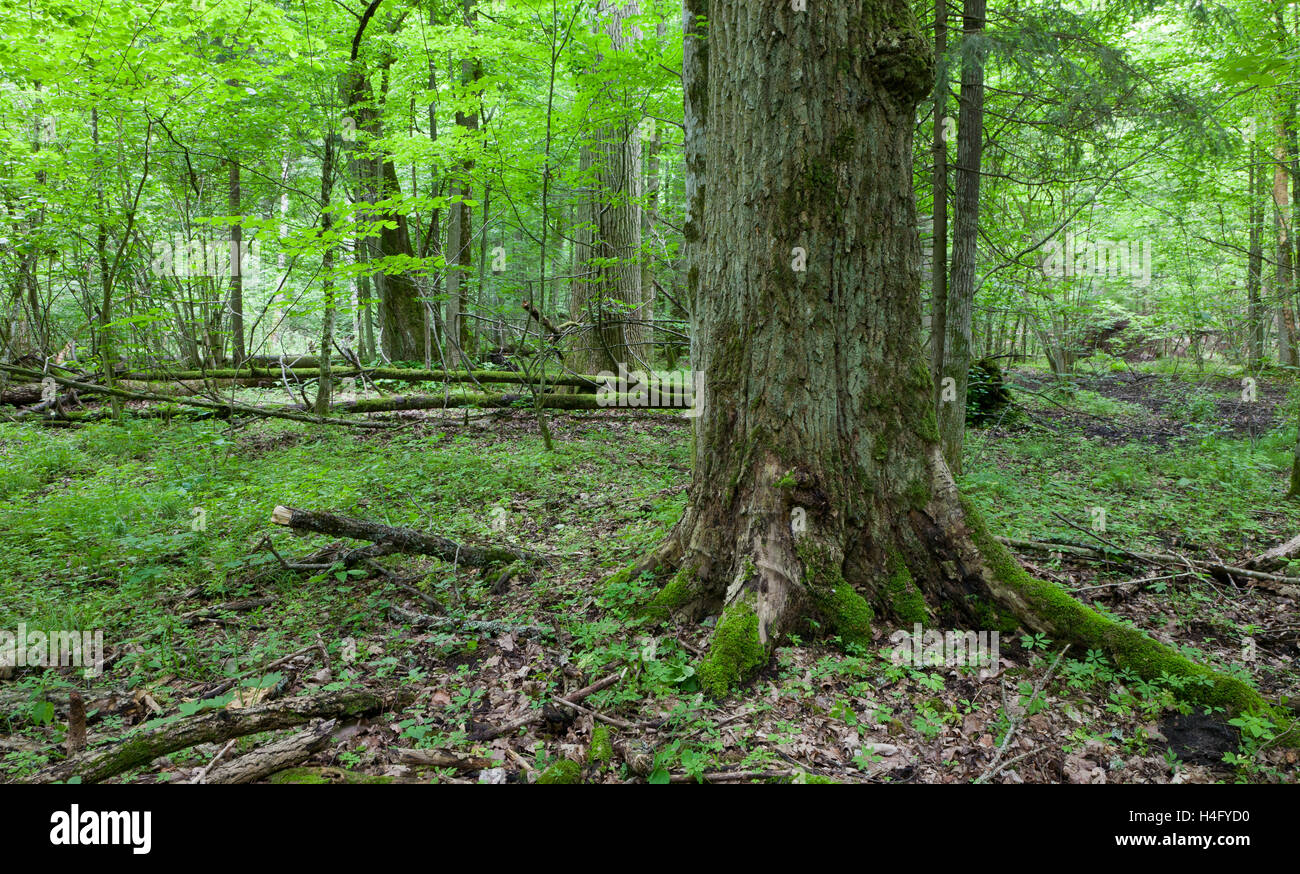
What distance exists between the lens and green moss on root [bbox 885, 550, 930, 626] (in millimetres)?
3256

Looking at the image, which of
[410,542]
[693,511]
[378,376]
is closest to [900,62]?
[693,511]

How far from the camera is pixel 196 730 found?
2.39m

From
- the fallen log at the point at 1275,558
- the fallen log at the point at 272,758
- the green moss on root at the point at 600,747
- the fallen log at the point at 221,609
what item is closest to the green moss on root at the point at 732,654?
the green moss on root at the point at 600,747

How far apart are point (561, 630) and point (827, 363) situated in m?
2.08

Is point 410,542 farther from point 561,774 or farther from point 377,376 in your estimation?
point 377,376

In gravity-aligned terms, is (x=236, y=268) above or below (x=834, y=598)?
above

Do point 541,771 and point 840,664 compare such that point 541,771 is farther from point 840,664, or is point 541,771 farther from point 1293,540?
point 1293,540

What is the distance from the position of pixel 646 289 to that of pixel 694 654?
9.85 metres

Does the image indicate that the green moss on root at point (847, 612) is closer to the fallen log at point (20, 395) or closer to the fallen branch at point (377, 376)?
the fallen branch at point (377, 376)

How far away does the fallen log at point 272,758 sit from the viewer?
2240 mm

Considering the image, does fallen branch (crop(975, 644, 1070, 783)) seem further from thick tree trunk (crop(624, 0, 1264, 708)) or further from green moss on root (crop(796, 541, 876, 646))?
green moss on root (crop(796, 541, 876, 646))

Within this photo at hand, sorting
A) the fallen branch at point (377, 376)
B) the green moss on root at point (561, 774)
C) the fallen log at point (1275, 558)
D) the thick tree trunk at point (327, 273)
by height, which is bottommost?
the green moss on root at point (561, 774)

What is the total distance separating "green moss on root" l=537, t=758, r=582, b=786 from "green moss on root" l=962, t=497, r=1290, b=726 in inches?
94.3

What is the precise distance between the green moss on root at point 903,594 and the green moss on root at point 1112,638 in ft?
1.41
